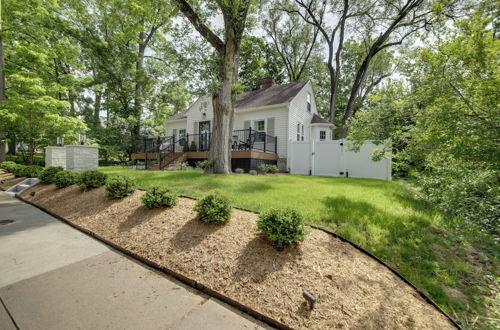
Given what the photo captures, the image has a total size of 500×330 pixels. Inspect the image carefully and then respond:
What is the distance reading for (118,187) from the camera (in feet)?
15.3

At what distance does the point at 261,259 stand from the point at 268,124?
37.4ft

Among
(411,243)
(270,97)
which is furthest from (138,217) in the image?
(270,97)

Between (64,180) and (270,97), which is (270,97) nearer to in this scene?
(270,97)

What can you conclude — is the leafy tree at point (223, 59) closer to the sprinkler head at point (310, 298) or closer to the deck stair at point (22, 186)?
the deck stair at point (22, 186)

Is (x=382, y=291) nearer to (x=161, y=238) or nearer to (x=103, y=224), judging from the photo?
(x=161, y=238)

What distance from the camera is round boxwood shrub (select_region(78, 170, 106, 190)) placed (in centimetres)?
546

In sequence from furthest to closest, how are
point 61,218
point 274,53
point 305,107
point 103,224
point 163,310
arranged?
point 274,53, point 305,107, point 61,218, point 103,224, point 163,310

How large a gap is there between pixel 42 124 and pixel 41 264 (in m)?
11.9

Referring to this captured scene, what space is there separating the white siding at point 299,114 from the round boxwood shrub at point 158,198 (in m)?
9.72

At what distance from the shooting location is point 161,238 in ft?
10.4

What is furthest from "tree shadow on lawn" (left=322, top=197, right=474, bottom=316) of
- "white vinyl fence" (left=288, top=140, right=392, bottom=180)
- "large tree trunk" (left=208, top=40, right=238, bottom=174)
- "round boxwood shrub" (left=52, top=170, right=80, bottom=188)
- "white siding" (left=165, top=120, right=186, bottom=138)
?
"white siding" (left=165, top=120, right=186, bottom=138)

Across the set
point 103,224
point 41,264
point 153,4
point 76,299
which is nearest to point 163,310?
point 76,299

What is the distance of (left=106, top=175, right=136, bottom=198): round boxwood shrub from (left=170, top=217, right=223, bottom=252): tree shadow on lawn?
7.45ft

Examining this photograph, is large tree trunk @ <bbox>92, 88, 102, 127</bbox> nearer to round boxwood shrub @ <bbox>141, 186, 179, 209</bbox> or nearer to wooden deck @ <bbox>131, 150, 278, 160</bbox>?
wooden deck @ <bbox>131, 150, 278, 160</bbox>
